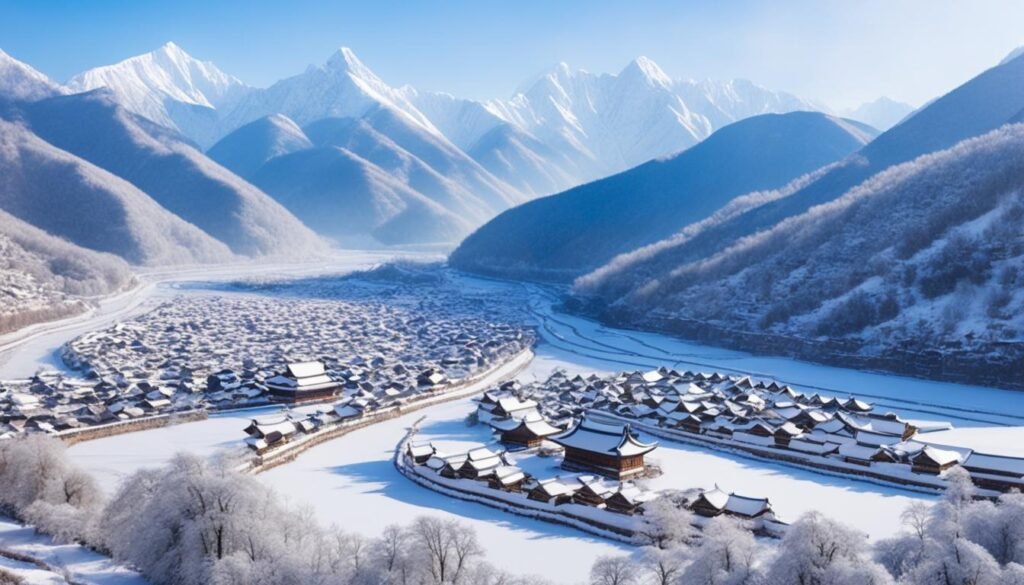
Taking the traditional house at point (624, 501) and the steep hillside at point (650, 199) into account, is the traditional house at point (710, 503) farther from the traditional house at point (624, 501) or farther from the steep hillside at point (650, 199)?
the steep hillside at point (650, 199)

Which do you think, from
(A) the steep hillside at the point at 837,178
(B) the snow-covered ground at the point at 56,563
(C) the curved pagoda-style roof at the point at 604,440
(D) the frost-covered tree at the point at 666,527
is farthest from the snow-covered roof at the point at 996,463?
(A) the steep hillside at the point at 837,178

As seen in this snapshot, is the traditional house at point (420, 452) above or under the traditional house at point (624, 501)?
under

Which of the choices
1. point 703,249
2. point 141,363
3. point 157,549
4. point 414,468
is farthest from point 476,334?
point 157,549

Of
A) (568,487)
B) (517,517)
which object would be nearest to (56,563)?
(517,517)

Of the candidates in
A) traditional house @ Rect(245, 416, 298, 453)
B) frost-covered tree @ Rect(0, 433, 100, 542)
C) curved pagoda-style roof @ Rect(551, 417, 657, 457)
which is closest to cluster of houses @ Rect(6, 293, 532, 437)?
traditional house @ Rect(245, 416, 298, 453)

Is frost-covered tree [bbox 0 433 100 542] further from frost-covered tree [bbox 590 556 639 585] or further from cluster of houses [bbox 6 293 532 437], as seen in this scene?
frost-covered tree [bbox 590 556 639 585]

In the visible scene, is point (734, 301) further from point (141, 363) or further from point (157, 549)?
point (157, 549)
